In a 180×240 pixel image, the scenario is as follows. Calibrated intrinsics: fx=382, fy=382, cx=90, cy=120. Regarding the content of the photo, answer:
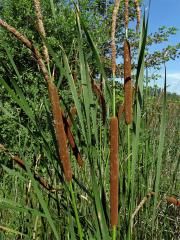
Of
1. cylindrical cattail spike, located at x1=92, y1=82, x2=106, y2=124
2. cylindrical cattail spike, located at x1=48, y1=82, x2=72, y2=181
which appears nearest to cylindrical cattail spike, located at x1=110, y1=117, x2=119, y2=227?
cylindrical cattail spike, located at x1=48, y1=82, x2=72, y2=181

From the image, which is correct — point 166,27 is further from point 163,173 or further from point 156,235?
point 156,235

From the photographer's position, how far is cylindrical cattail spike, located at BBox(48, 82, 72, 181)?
0.89 meters

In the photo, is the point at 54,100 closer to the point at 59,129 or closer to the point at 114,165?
the point at 59,129

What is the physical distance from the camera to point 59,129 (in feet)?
2.99

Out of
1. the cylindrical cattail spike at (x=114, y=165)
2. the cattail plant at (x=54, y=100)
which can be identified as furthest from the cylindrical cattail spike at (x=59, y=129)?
the cylindrical cattail spike at (x=114, y=165)

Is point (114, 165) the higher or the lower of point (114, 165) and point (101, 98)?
the lower

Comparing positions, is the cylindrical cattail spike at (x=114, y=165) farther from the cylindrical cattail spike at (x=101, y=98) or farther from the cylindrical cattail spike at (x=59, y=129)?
the cylindrical cattail spike at (x=101, y=98)

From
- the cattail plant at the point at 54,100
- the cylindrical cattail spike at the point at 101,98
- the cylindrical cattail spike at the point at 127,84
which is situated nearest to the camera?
the cattail plant at the point at 54,100

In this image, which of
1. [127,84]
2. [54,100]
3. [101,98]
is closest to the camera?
[54,100]

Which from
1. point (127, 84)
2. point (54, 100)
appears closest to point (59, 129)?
point (54, 100)

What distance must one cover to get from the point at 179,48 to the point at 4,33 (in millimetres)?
6361

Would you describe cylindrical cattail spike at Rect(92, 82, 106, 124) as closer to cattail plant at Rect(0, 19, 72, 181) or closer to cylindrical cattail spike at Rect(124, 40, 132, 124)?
cylindrical cattail spike at Rect(124, 40, 132, 124)

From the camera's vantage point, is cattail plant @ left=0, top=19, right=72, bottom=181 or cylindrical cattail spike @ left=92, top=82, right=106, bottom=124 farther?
cylindrical cattail spike @ left=92, top=82, right=106, bottom=124

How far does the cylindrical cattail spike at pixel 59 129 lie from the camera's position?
2.93 feet
